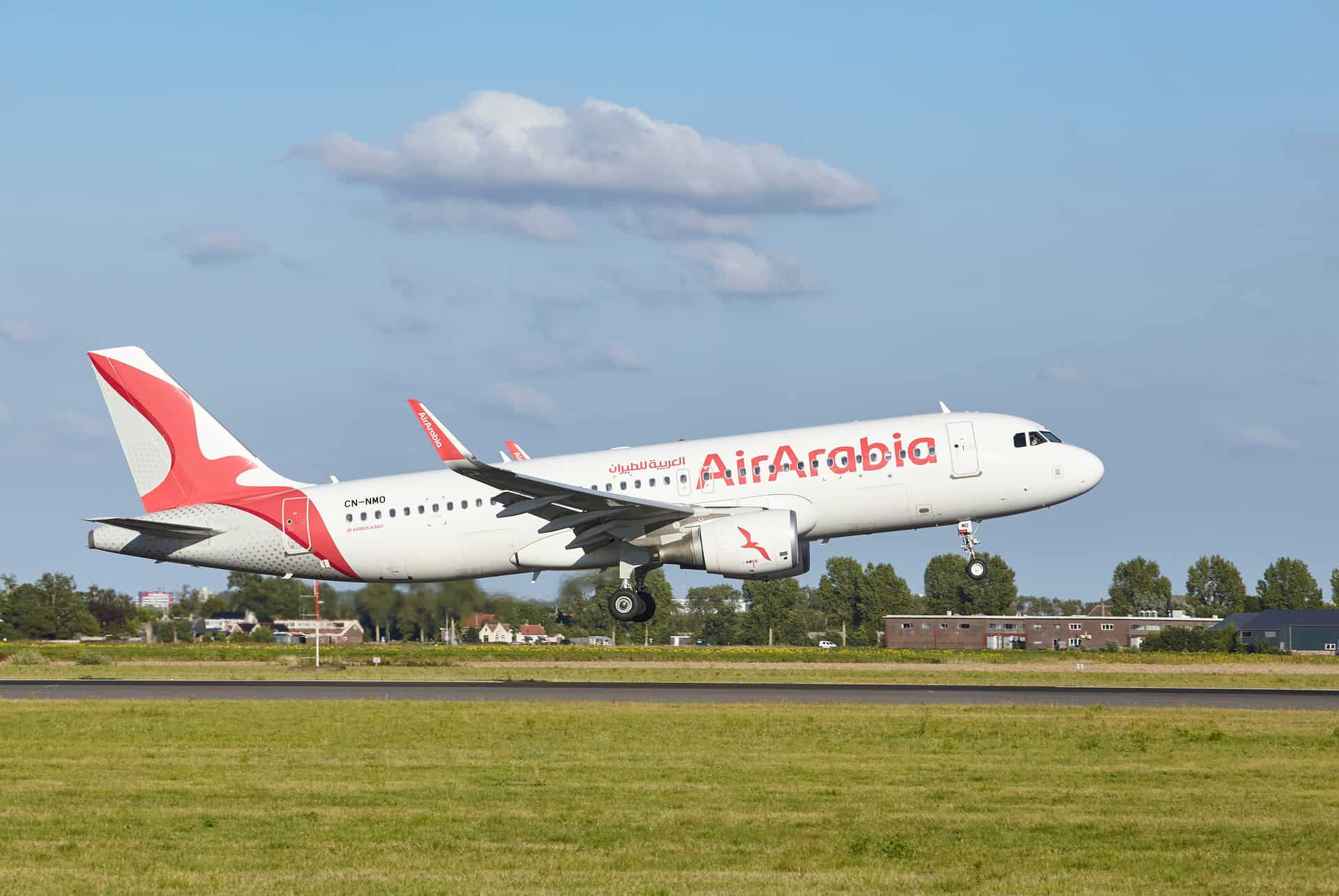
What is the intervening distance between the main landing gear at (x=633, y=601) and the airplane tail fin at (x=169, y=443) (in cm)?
1091

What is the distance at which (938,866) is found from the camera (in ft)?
50.8

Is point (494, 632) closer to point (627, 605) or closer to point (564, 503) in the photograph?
point (627, 605)

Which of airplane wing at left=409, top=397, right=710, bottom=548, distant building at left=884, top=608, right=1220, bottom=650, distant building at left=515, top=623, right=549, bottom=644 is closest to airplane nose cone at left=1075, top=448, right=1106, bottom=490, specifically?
airplane wing at left=409, top=397, right=710, bottom=548

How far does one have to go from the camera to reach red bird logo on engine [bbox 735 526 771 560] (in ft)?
128

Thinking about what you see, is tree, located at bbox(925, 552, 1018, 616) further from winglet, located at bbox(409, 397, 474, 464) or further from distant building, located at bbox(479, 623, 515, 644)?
winglet, located at bbox(409, 397, 474, 464)

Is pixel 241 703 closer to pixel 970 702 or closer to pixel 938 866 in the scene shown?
pixel 970 702

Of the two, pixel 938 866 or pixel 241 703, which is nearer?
pixel 938 866

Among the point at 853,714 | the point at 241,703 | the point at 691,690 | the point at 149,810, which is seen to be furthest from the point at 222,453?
the point at 149,810

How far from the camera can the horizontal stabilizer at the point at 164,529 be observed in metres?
43.4

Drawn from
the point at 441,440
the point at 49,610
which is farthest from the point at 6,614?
the point at 441,440

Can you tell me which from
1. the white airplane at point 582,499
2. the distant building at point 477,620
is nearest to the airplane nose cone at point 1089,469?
the white airplane at point 582,499

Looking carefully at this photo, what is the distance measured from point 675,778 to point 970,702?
14336 millimetres

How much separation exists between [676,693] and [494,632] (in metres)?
13.8

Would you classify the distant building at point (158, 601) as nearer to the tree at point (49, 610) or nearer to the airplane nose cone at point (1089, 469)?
the tree at point (49, 610)
